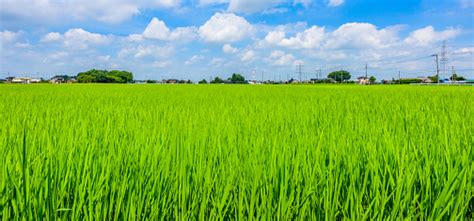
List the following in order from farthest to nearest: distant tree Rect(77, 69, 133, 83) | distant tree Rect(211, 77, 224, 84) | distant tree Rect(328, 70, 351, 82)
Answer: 1. distant tree Rect(328, 70, 351, 82)
2. distant tree Rect(211, 77, 224, 84)
3. distant tree Rect(77, 69, 133, 83)

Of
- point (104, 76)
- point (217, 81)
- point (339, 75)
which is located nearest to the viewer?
point (104, 76)

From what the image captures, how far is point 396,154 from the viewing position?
4.83 ft

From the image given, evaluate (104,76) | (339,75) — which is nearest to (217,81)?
(104,76)

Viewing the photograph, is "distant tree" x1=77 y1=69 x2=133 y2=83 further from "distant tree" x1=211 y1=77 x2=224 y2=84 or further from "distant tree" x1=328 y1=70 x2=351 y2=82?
"distant tree" x1=328 y1=70 x2=351 y2=82

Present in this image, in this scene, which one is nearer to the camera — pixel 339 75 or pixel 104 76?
pixel 104 76

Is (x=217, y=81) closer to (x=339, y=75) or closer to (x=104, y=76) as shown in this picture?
(x=104, y=76)

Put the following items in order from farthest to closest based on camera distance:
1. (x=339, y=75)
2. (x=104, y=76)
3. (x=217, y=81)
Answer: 1. (x=339, y=75)
2. (x=217, y=81)
3. (x=104, y=76)

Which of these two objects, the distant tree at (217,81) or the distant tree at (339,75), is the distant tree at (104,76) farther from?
the distant tree at (339,75)

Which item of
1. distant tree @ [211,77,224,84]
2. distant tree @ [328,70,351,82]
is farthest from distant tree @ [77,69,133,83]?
distant tree @ [328,70,351,82]

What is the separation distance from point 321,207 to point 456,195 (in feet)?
1.55

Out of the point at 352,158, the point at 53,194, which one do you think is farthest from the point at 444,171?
the point at 53,194

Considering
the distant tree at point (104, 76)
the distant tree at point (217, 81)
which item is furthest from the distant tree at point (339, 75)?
the distant tree at point (104, 76)

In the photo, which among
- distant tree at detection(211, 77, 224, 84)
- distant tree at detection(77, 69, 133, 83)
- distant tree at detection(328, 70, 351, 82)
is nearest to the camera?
distant tree at detection(77, 69, 133, 83)

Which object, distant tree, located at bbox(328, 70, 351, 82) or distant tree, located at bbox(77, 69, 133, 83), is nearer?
distant tree, located at bbox(77, 69, 133, 83)
